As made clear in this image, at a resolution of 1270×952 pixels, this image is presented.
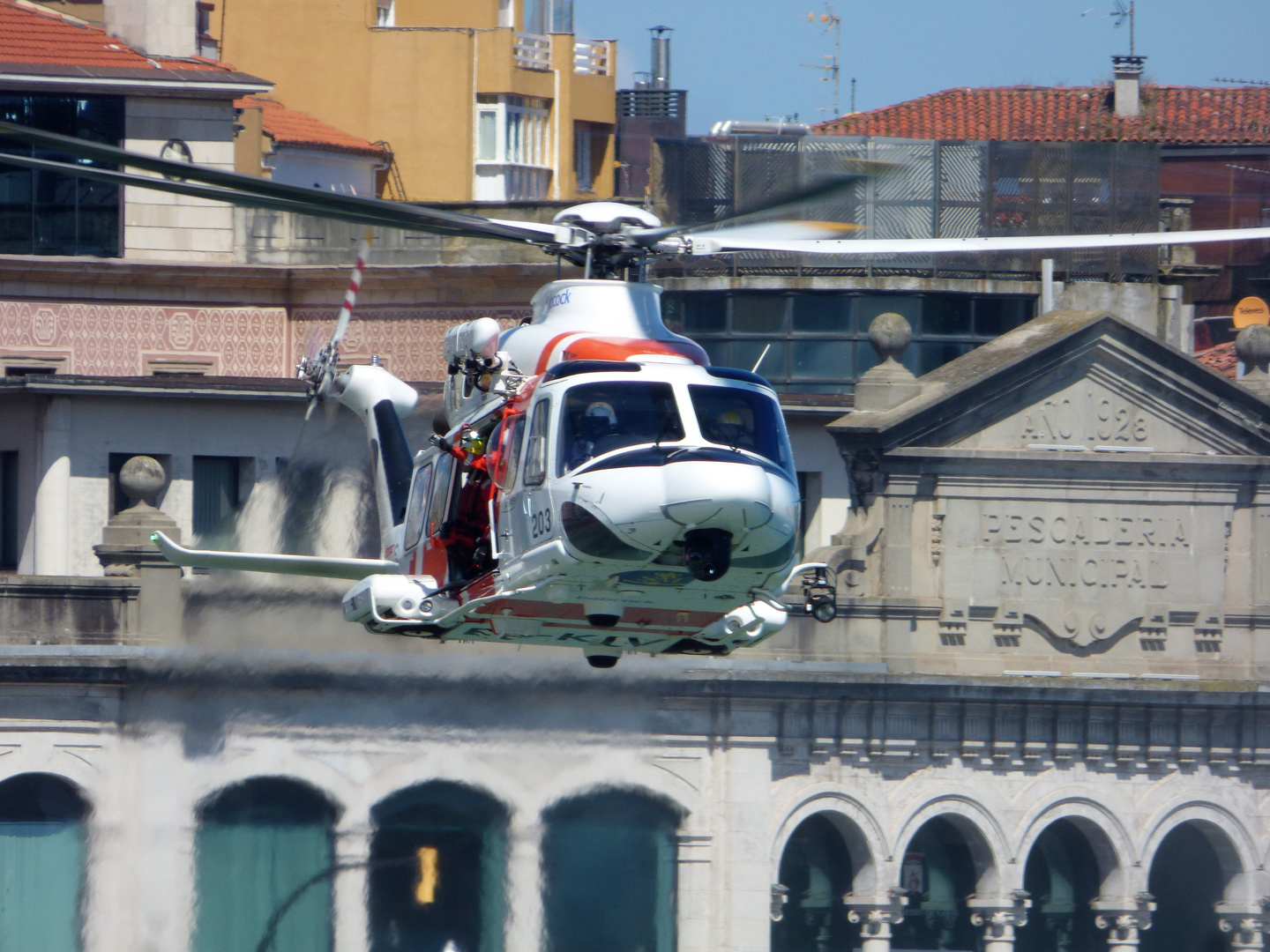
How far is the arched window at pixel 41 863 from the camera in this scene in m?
38.5

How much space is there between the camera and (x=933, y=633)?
42.7m

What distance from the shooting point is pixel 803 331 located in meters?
45.8

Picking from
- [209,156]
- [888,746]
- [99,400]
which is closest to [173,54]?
[209,156]

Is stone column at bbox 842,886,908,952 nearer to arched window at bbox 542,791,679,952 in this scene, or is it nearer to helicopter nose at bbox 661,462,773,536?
arched window at bbox 542,791,679,952

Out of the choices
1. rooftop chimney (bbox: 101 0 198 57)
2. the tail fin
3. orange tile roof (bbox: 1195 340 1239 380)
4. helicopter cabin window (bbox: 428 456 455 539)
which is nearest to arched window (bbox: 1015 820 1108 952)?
orange tile roof (bbox: 1195 340 1239 380)

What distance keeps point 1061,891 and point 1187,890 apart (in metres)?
2.47

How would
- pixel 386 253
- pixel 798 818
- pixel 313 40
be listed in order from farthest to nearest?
1. pixel 313 40
2. pixel 386 253
3. pixel 798 818

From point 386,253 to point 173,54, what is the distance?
8566mm

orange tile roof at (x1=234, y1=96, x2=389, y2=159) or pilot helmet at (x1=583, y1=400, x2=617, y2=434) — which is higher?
orange tile roof at (x1=234, y1=96, x2=389, y2=159)

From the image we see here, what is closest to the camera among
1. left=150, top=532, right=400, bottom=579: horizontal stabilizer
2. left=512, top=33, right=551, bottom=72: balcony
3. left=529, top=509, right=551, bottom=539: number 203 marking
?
left=529, top=509, right=551, bottom=539: number 203 marking

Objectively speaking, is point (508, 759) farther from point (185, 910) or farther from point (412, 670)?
point (185, 910)

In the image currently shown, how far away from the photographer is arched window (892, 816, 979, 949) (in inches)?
1734

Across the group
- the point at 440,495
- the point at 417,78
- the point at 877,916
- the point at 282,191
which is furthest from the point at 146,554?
the point at 417,78

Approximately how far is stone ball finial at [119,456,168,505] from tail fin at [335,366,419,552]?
45.0 ft
